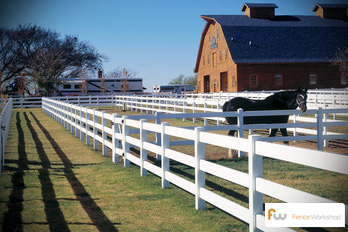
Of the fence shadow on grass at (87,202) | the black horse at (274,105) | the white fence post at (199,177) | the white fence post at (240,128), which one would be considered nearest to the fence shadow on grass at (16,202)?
the fence shadow on grass at (87,202)

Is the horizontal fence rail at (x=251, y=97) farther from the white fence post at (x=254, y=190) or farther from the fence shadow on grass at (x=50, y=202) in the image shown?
the white fence post at (x=254, y=190)

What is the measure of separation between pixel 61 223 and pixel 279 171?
476 centimetres

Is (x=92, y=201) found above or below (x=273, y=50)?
below

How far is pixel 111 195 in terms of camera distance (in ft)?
24.1

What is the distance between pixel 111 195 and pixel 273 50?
41253 mm

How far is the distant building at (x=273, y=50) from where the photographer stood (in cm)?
4525

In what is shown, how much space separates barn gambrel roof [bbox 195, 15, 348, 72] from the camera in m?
45.5

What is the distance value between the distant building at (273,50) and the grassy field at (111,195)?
35.7m

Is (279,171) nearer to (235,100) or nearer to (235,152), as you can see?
(235,152)

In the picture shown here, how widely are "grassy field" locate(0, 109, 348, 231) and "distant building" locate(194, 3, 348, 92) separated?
35.7 meters

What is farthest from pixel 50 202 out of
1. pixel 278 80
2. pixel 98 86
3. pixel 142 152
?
pixel 98 86

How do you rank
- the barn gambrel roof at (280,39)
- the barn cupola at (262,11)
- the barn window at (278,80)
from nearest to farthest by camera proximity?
the barn gambrel roof at (280,39)
the barn window at (278,80)
the barn cupola at (262,11)

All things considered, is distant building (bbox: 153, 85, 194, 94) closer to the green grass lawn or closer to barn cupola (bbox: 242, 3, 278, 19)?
barn cupola (bbox: 242, 3, 278, 19)

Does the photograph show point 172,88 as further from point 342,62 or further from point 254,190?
point 254,190
